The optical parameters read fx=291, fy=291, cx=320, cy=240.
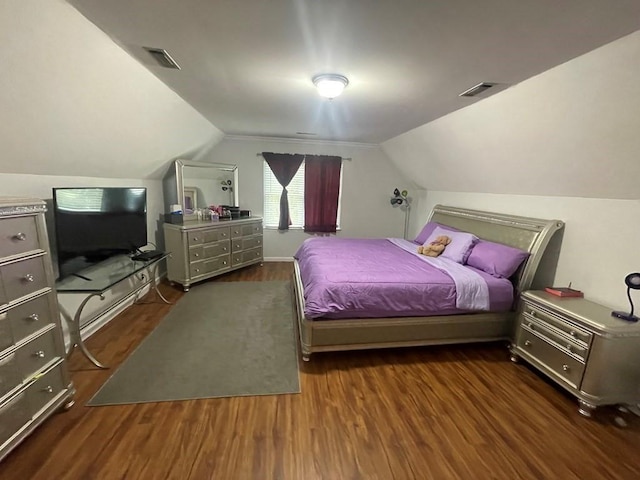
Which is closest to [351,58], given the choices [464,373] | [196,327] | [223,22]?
[223,22]

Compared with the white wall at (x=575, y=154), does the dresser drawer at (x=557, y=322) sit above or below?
below

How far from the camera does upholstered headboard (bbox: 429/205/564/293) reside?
105 inches

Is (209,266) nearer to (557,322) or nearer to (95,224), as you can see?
(95,224)

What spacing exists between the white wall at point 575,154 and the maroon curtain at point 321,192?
2.03 meters

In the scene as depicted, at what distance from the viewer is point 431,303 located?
2.52m

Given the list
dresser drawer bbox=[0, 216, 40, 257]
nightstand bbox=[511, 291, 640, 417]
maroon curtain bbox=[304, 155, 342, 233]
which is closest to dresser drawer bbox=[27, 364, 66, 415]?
dresser drawer bbox=[0, 216, 40, 257]

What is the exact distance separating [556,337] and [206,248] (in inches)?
154

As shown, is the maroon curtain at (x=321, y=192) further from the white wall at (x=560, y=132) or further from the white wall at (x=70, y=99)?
the white wall at (x=70, y=99)

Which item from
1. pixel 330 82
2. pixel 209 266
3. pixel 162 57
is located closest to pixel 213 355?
pixel 209 266

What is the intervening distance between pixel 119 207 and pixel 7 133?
1.16 m

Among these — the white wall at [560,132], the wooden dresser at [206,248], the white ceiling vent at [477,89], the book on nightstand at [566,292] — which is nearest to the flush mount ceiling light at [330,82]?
the white ceiling vent at [477,89]

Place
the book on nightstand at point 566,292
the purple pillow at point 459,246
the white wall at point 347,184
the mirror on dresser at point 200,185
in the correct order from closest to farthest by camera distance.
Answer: the book on nightstand at point 566,292 → the purple pillow at point 459,246 → the mirror on dresser at point 200,185 → the white wall at point 347,184

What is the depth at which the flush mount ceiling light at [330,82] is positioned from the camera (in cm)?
214

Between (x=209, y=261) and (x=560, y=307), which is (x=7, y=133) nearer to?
(x=209, y=261)
